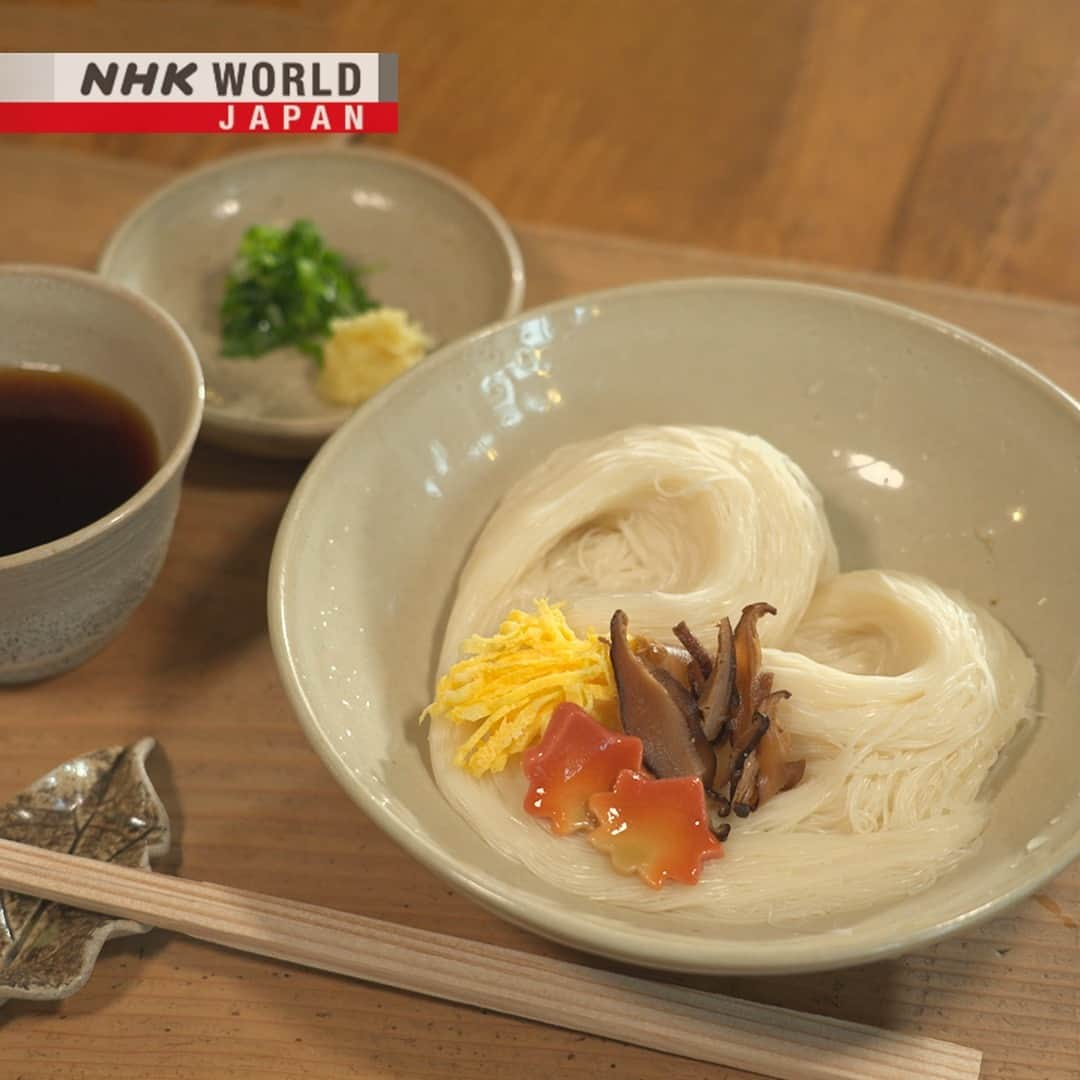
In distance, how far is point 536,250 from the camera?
257 cm

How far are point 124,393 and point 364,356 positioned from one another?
48cm

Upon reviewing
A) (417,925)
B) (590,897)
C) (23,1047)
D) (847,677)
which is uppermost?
(847,677)

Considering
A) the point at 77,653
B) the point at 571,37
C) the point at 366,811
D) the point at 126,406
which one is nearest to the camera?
the point at 366,811

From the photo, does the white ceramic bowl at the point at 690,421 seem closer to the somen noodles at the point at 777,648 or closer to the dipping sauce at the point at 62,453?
the somen noodles at the point at 777,648

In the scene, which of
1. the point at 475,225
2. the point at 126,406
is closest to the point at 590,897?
the point at 126,406

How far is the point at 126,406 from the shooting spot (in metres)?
1.88

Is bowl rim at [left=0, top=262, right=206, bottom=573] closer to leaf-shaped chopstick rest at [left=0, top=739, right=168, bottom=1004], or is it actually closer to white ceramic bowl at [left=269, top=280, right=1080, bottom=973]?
white ceramic bowl at [left=269, top=280, right=1080, bottom=973]

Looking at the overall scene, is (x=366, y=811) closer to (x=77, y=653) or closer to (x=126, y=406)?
(x=77, y=653)

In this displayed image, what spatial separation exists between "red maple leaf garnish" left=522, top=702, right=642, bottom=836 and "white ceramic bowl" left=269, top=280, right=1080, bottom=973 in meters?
0.09

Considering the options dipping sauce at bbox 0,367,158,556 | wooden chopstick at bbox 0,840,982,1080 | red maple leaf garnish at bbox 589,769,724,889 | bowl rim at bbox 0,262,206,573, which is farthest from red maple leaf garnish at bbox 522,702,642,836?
dipping sauce at bbox 0,367,158,556

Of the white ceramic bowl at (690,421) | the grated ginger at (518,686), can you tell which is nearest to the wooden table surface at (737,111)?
the white ceramic bowl at (690,421)

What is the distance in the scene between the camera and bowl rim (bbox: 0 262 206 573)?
1.52 metres

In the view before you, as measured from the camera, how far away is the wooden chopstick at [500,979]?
1.32 metres

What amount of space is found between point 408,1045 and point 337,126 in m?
1.80
